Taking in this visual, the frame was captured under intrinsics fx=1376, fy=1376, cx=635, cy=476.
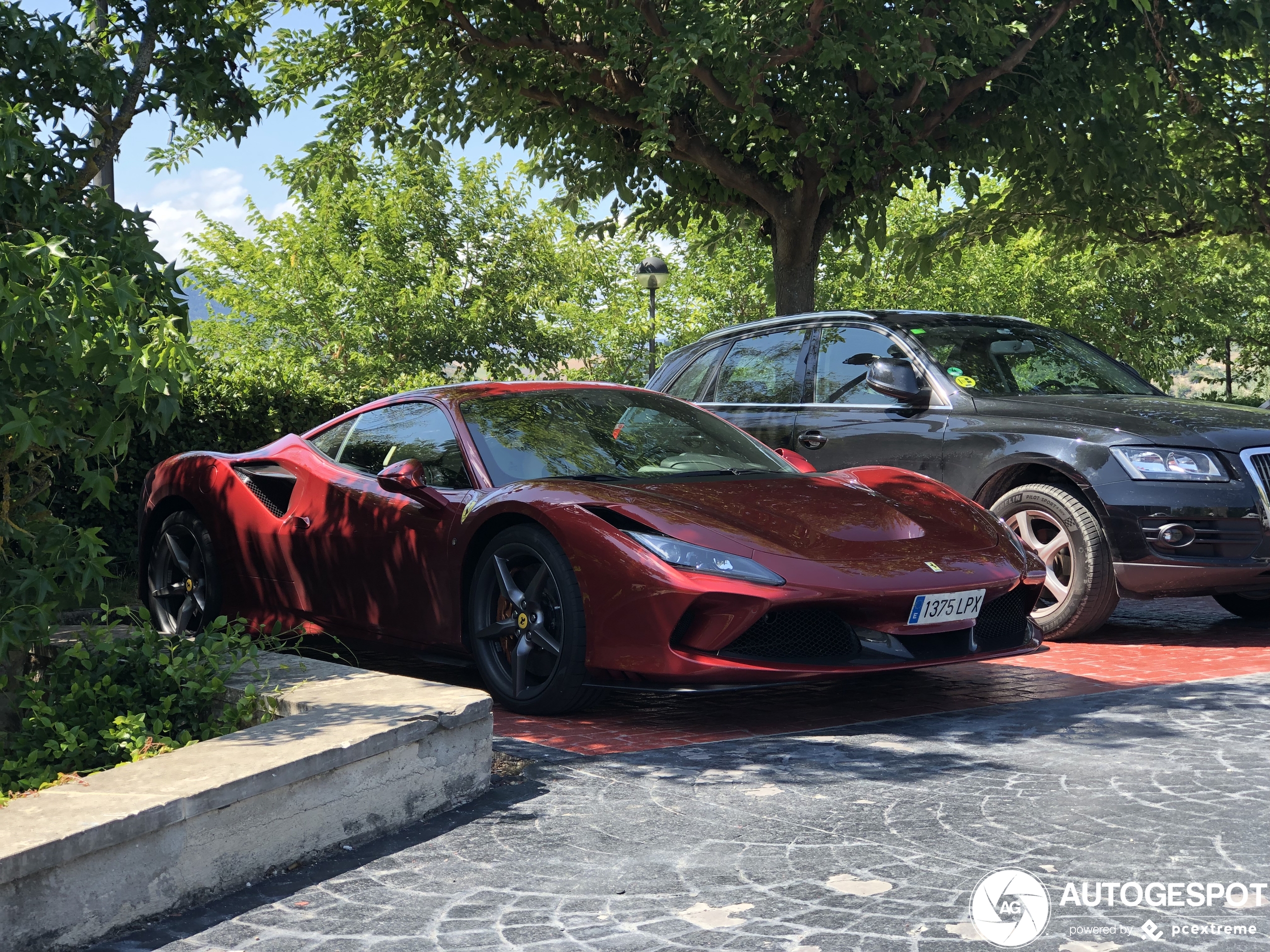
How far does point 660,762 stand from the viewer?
470 cm

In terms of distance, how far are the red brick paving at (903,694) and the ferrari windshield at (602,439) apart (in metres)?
1.00

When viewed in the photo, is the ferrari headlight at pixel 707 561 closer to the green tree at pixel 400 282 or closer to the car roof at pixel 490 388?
the car roof at pixel 490 388

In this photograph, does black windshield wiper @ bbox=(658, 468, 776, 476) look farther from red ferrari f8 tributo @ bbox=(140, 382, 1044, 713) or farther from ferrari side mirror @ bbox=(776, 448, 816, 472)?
ferrari side mirror @ bbox=(776, 448, 816, 472)

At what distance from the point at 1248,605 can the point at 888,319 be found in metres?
2.68

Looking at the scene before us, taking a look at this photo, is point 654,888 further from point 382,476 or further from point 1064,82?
point 1064,82

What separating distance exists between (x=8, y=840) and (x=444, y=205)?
39.3 m

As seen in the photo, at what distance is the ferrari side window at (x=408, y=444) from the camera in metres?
6.04

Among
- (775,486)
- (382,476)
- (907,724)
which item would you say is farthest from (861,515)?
(382,476)

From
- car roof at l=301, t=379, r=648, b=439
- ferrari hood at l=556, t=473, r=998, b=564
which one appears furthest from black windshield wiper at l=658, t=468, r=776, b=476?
car roof at l=301, t=379, r=648, b=439

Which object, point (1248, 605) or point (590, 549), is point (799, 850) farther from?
point (1248, 605)

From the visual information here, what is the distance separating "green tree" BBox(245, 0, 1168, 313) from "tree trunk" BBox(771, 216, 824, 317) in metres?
0.02

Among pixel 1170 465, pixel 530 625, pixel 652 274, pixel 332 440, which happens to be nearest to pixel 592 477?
pixel 530 625

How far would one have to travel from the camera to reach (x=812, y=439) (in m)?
8.34

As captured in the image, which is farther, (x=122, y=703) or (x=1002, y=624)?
(x=1002, y=624)
